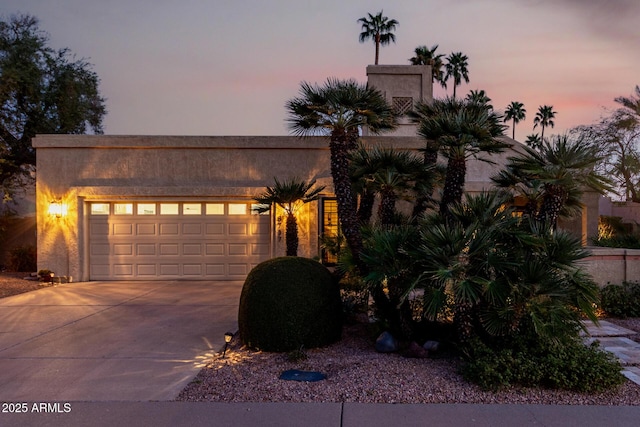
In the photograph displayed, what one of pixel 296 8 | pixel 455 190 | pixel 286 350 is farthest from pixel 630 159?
pixel 286 350

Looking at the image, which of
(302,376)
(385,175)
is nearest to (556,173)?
(385,175)

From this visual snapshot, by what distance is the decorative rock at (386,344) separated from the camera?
19.4 feet

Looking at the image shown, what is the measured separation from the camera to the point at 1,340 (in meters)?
6.79

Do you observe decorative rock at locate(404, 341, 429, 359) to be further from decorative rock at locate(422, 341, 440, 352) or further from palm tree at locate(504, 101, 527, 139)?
palm tree at locate(504, 101, 527, 139)

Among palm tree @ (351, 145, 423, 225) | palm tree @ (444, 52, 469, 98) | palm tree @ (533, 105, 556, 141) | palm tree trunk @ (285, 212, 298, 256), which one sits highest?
palm tree @ (444, 52, 469, 98)

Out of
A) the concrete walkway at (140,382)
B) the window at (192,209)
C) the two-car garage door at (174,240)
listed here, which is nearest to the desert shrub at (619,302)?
the concrete walkway at (140,382)

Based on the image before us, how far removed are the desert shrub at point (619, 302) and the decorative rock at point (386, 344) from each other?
460cm

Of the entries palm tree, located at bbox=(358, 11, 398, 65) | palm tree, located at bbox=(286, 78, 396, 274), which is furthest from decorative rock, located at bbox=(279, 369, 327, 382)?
palm tree, located at bbox=(358, 11, 398, 65)

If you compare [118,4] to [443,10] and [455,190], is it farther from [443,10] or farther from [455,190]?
[455,190]

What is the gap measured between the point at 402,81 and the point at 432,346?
45.2ft

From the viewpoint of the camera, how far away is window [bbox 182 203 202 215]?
1228cm

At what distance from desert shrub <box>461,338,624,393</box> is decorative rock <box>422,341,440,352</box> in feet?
2.26

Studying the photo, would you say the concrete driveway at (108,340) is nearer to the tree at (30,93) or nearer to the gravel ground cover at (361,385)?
the gravel ground cover at (361,385)

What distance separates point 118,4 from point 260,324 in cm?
1147
